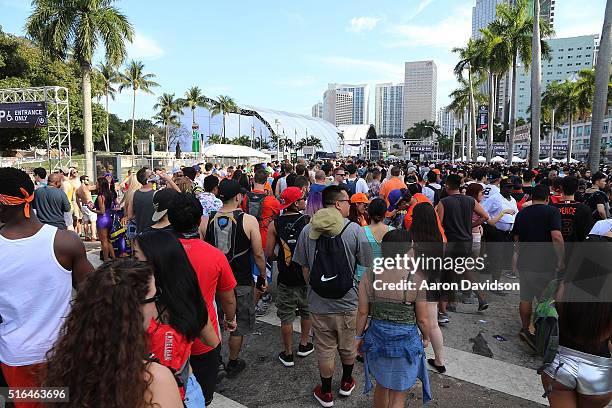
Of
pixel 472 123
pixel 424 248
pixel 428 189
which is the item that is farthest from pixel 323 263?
pixel 472 123

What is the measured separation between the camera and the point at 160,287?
2.14 meters

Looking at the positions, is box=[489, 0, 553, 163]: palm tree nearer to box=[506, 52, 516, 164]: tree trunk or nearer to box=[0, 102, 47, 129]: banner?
box=[506, 52, 516, 164]: tree trunk

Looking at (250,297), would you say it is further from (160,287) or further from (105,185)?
(105,185)

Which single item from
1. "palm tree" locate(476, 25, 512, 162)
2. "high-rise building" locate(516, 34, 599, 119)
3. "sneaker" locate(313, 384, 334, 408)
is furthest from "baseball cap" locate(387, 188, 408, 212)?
"high-rise building" locate(516, 34, 599, 119)

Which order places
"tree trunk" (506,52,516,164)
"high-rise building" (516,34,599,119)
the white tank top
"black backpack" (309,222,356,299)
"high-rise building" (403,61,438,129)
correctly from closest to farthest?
the white tank top < "black backpack" (309,222,356,299) < "tree trunk" (506,52,516,164) < "high-rise building" (516,34,599,119) < "high-rise building" (403,61,438,129)

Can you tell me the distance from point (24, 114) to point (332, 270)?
22992 millimetres

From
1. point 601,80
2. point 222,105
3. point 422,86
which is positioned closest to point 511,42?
point 601,80

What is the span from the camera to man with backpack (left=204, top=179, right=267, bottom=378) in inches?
160

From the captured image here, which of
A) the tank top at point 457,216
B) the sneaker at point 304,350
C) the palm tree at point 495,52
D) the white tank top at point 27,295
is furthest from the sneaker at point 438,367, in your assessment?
the palm tree at point 495,52

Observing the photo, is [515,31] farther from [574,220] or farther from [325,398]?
[325,398]

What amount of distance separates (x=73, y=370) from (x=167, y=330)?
30.1 inches

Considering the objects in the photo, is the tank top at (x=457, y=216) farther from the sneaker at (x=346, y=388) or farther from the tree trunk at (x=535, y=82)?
the tree trunk at (x=535, y=82)

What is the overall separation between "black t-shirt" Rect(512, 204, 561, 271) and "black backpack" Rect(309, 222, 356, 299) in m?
2.71
